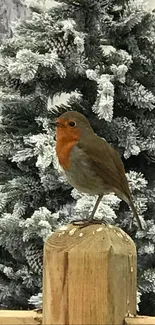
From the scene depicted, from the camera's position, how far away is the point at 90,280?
2.27ft

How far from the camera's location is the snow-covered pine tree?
164 centimetres

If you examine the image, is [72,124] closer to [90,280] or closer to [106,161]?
[106,161]

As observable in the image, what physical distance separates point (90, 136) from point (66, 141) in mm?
40

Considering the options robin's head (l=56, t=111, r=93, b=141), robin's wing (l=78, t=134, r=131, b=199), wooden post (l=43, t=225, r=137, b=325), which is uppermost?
robin's head (l=56, t=111, r=93, b=141)

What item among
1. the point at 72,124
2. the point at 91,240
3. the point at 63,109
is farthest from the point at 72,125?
the point at 63,109

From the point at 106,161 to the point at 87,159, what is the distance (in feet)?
0.18

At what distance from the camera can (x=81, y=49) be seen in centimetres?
165

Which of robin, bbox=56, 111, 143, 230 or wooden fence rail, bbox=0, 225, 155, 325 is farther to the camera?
robin, bbox=56, 111, 143, 230

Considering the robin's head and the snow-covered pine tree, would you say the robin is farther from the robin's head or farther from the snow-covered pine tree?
the snow-covered pine tree

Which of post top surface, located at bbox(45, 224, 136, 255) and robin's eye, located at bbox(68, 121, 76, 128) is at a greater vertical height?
robin's eye, located at bbox(68, 121, 76, 128)

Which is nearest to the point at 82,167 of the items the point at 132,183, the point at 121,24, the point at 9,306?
the point at 132,183

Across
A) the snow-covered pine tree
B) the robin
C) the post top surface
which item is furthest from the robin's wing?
the snow-covered pine tree

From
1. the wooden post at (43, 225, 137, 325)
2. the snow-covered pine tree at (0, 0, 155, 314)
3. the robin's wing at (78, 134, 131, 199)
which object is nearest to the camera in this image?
the wooden post at (43, 225, 137, 325)

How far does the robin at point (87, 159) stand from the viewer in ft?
3.37
